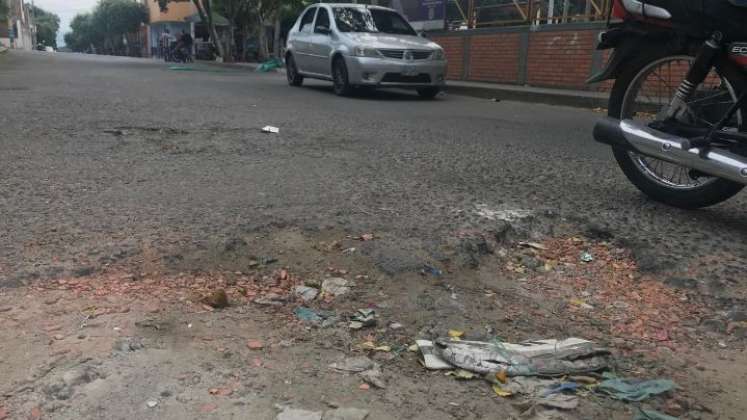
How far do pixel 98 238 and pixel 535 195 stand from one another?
96.3 inches

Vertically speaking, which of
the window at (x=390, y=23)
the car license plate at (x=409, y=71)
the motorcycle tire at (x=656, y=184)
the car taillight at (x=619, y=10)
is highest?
the window at (x=390, y=23)

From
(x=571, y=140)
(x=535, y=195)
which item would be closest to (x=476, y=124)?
(x=571, y=140)

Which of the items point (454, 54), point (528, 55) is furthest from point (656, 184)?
point (454, 54)

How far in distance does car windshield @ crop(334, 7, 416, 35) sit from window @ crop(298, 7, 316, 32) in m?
0.94

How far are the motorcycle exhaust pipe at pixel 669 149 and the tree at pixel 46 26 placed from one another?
127 m

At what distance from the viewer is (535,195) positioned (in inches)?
148

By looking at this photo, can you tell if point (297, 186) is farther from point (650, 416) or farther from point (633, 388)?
point (650, 416)

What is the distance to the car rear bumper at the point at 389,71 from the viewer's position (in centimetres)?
975

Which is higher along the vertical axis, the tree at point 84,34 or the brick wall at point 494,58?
A: the tree at point 84,34

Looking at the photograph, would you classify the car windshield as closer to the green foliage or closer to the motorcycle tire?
the motorcycle tire

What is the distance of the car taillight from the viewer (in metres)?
3.51

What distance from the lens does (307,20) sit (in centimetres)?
1205

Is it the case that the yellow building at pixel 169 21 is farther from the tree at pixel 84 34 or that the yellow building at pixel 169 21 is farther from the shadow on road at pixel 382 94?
the shadow on road at pixel 382 94

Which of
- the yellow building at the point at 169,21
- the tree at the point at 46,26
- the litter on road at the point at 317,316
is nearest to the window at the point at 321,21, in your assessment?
the litter on road at the point at 317,316
